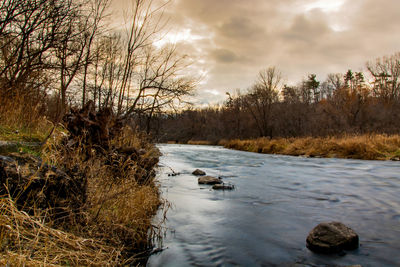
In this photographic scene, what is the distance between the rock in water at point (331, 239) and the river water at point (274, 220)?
0.11 meters

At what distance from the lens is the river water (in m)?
3.08

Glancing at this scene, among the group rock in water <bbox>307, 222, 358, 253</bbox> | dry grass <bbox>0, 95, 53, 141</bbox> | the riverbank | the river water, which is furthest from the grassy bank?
dry grass <bbox>0, 95, 53, 141</bbox>

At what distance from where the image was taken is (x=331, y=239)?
3.21 meters

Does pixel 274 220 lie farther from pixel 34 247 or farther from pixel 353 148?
pixel 353 148

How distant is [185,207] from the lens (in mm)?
5305

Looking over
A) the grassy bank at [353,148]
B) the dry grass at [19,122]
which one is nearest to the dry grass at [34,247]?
the dry grass at [19,122]

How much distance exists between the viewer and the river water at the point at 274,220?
308cm

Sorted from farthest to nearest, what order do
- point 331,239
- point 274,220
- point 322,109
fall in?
point 322,109 < point 274,220 < point 331,239

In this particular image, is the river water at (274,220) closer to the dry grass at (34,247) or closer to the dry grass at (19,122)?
the dry grass at (34,247)

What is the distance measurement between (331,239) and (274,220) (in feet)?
4.45

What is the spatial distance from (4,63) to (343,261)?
8.43 metres

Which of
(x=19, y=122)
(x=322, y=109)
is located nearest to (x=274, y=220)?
(x=19, y=122)

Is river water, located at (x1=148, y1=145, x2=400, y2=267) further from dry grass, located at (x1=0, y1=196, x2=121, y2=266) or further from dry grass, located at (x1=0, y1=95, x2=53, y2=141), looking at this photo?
dry grass, located at (x1=0, y1=95, x2=53, y2=141)

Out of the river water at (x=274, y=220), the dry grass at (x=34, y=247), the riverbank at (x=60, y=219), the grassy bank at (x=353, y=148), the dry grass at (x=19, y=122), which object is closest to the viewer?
the dry grass at (x=34, y=247)
